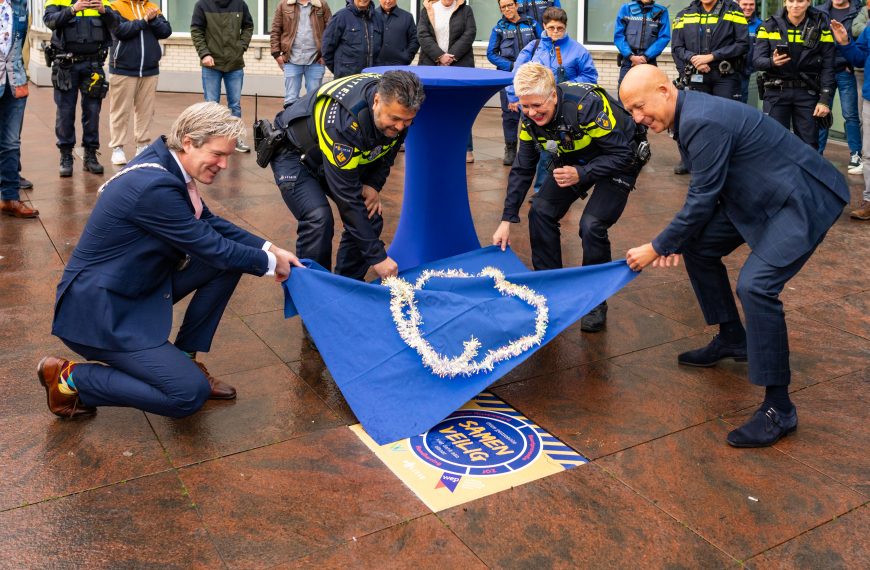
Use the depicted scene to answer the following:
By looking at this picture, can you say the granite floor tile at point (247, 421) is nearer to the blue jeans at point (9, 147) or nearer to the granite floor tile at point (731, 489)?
the granite floor tile at point (731, 489)

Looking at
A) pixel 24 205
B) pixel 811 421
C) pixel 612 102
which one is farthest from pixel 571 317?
pixel 24 205

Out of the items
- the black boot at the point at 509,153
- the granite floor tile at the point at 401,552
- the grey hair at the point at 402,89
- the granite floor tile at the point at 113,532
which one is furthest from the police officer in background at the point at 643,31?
the granite floor tile at the point at 113,532

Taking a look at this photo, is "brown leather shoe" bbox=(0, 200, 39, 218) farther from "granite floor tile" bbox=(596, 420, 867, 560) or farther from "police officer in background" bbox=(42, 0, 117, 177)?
"granite floor tile" bbox=(596, 420, 867, 560)

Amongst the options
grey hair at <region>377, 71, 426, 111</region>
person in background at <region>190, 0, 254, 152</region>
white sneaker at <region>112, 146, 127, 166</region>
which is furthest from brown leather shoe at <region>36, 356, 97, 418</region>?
person in background at <region>190, 0, 254, 152</region>

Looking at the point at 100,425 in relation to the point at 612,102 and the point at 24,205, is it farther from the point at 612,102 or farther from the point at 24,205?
the point at 24,205

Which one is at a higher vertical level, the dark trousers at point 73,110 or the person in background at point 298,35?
the person in background at point 298,35

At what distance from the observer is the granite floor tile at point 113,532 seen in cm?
305

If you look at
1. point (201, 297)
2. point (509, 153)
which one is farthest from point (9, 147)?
point (509, 153)

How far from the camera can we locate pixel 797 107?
8492 mm

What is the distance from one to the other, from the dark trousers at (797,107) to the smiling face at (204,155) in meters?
6.13

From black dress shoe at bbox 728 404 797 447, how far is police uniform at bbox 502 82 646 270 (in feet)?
5.07

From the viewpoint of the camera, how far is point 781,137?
13.0 ft

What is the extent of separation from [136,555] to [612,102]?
349 centimetres

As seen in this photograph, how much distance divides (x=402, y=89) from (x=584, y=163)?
1.38 m
